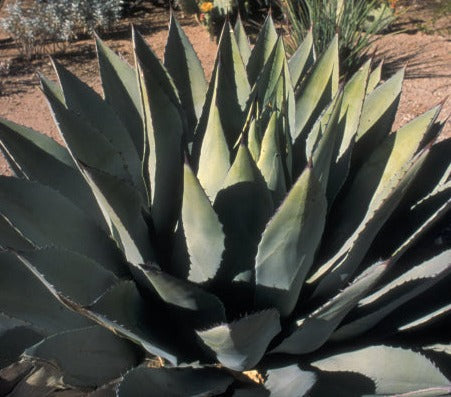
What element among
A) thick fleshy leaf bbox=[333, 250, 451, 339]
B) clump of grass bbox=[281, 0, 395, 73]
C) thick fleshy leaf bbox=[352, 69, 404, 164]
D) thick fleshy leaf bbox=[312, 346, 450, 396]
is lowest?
clump of grass bbox=[281, 0, 395, 73]

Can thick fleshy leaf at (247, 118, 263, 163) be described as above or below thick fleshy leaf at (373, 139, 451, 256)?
above

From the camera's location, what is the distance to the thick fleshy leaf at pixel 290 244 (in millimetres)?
1457

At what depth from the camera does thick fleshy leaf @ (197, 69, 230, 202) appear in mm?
1674

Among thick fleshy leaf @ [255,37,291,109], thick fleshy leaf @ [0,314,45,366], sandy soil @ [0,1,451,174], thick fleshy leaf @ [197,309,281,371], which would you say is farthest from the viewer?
sandy soil @ [0,1,451,174]

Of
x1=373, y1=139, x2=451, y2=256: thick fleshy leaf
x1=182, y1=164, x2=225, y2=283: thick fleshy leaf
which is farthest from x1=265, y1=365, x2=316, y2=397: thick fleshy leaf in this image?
x1=373, y1=139, x2=451, y2=256: thick fleshy leaf

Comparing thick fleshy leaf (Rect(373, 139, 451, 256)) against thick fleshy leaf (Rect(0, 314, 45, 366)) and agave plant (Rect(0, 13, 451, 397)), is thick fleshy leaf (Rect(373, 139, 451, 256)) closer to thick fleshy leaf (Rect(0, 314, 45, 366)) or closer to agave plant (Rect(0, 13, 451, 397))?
agave plant (Rect(0, 13, 451, 397))

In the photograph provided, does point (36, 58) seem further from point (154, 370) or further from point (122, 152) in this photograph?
point (154, 370)

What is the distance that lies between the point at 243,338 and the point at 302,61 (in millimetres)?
1007

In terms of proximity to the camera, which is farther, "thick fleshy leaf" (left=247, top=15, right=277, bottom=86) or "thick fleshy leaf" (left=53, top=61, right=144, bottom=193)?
"thick fleshy leaf" (left=247, top=15, right=277, bottom=86)

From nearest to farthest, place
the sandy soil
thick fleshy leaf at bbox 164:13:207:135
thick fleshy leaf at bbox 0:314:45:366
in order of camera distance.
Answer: thick fleshy leaf at bbox 0:314:45:366 < thick fleshy leaf at bbox 164:13:207:135 < the sandy soil

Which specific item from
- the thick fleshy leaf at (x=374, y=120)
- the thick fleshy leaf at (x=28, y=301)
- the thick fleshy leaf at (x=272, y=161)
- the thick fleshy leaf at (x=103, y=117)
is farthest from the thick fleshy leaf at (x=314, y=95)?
the thick fleshy leaf at (x=28, y=301)

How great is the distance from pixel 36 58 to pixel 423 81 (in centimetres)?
319

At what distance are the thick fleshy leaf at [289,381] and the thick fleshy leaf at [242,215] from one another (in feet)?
0.69

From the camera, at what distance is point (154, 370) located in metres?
1.57
